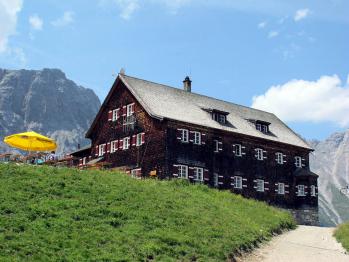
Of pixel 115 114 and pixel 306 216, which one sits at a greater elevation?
pixel 115 114

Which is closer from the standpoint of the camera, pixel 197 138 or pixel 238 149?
pixel 197 138

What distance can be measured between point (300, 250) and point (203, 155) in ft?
67.2

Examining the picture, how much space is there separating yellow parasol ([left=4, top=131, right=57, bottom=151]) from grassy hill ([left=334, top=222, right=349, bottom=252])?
2304 centimetres

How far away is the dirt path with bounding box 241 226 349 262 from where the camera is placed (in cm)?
2689

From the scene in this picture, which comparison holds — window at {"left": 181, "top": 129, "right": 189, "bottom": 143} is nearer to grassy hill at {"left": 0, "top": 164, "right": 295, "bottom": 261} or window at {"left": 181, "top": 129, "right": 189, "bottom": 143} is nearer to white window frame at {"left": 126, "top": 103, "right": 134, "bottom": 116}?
white window frame at {"left": 126, "top": 103, "right": 134, "bottom": 116}

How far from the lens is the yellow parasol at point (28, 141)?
41.2 m

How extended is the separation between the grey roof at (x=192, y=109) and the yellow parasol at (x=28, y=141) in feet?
33.5

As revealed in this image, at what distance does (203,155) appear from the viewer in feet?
161

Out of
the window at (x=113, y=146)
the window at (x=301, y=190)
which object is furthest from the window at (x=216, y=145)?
the window at (x=301, y=190)

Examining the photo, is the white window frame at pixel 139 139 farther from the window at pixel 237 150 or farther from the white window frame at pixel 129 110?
the window at pixel 237 150

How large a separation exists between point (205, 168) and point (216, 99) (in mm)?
13555

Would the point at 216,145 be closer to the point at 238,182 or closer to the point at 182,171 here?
the point at 238,182

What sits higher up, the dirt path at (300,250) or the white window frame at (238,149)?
the white window frame at (238,149)

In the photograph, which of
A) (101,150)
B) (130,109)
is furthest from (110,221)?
(101,150)
